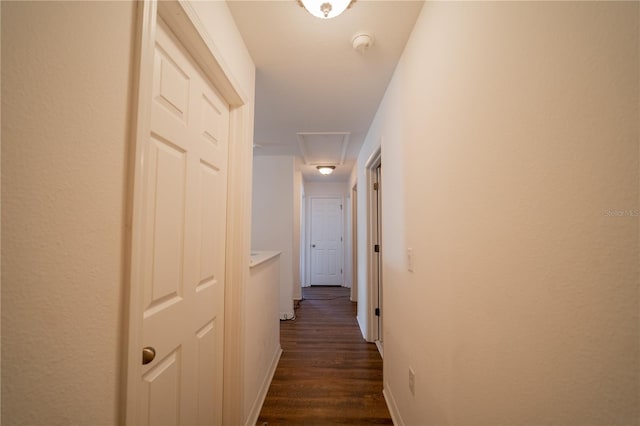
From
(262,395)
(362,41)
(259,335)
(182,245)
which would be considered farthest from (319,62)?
(262,395)

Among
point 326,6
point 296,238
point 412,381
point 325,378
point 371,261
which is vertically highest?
point 326,6

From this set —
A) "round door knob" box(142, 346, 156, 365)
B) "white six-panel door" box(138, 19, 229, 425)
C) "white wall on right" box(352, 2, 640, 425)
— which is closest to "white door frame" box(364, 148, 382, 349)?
"white wall on right" box(352, 2, 640, 425)

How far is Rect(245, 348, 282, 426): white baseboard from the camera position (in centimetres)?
158

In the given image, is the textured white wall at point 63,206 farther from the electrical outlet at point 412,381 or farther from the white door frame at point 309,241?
the white door frame at point 309,241

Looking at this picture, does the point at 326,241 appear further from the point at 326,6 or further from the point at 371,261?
the point at 326,6

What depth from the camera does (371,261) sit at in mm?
2941

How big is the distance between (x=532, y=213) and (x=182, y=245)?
1.11m

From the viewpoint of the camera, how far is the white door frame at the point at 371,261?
113 inches

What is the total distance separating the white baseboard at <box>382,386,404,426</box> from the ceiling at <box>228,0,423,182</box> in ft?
7.34

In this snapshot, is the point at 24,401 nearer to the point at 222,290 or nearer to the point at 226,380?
the point at 222,290

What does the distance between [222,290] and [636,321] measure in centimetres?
141

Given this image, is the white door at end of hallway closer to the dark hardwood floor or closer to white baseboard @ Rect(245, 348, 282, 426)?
the dark hardwood floor

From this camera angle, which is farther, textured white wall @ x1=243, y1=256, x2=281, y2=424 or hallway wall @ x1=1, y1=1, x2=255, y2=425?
textured white wall @ x1=243, y1=256, x2=281, y2=424

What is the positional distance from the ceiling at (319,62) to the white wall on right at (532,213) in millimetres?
295
